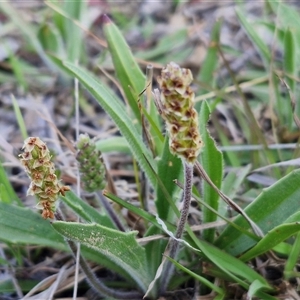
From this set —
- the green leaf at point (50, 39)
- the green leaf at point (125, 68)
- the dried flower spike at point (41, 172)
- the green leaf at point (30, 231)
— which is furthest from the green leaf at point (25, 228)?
the green leaf at point (50, 39)

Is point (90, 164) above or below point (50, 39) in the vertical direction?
below

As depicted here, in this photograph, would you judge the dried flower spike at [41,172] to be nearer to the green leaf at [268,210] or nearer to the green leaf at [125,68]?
the green leaf at [268,210]

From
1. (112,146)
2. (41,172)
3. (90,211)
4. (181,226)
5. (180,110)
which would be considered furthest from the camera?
(112,146)

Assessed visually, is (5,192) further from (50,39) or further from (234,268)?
(50,39)

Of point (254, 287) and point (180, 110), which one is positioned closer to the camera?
point (180, 110)

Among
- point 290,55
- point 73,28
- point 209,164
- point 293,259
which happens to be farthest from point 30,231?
point 73,28

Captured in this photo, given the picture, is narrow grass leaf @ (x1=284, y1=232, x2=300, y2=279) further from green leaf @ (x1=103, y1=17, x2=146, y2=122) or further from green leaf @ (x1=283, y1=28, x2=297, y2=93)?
green leaf @ (x1=283, y1=28, x2=297, y2=93)
